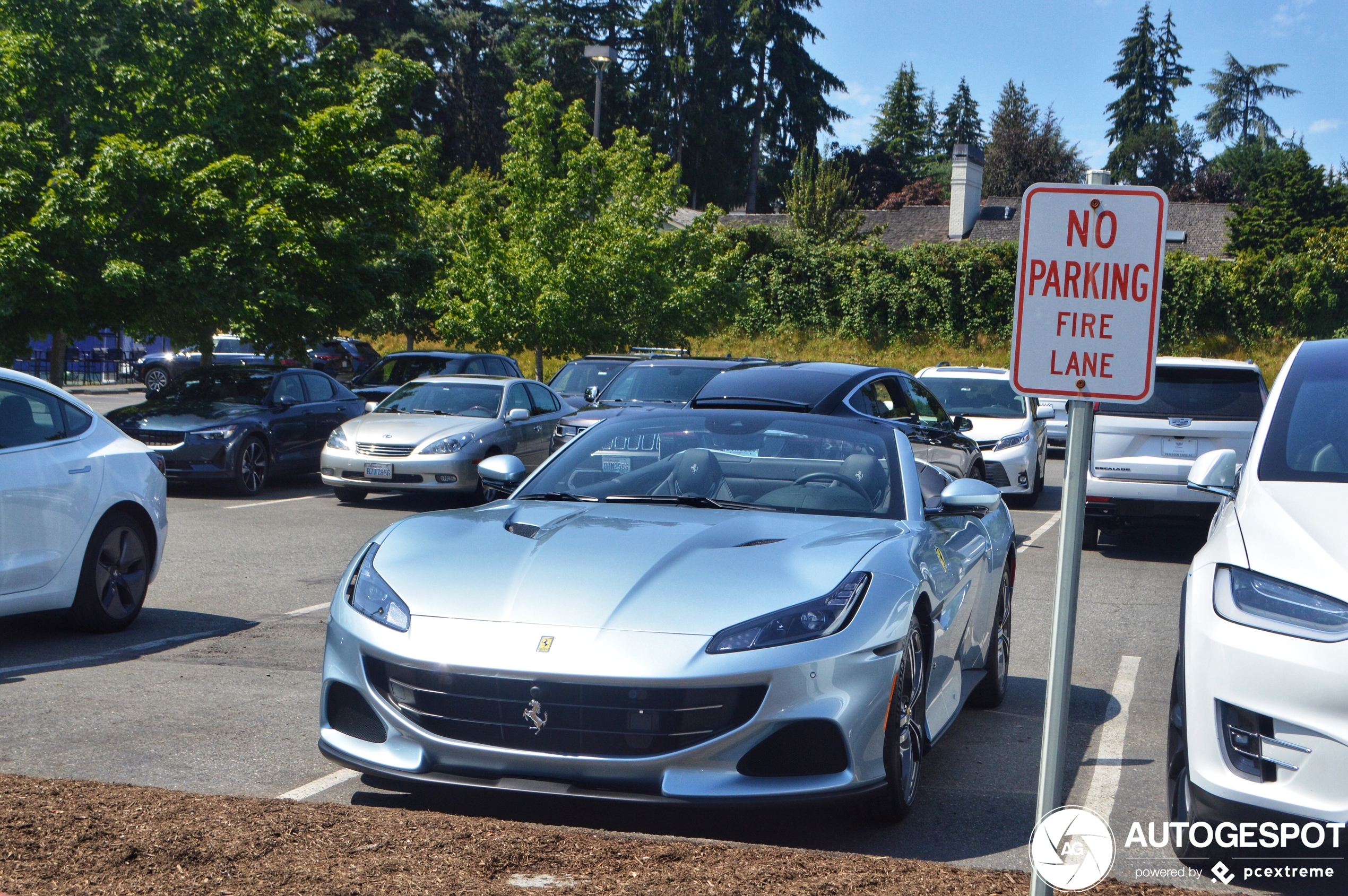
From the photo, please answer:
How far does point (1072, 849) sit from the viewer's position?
3666mm

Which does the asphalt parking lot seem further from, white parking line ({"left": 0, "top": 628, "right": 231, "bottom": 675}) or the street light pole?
the street light pole

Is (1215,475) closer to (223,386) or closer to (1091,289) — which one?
(1091,289)

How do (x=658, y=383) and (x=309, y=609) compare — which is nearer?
(x=309, y=609)

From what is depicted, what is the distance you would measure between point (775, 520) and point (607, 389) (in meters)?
10.1

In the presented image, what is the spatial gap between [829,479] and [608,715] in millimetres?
1897

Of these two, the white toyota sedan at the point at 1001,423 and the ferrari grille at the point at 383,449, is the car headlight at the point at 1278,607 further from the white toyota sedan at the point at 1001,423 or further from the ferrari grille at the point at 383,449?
the ferrari grille at the point at 383,449

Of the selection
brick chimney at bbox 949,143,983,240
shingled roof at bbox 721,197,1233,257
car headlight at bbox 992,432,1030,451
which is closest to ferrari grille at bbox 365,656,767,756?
car headlight at bbox 992,432,1030,451

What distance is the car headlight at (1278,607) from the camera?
3652 millimetres

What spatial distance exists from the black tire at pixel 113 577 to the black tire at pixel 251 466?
290 inches

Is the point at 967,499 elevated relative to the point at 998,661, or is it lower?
elevated

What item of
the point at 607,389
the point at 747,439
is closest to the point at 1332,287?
the point at 607,389

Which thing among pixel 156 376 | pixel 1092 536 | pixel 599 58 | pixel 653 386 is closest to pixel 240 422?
pixel 653 386

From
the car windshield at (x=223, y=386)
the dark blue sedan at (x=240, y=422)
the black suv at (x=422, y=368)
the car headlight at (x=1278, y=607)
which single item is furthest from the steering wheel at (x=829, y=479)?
the black suv at (x=422, y=368)

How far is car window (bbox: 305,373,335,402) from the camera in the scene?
1684cm
